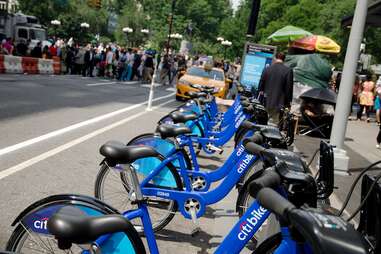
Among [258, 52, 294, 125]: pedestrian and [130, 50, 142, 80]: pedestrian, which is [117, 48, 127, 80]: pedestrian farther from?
[258, 52, 294, 125]: pedestrian

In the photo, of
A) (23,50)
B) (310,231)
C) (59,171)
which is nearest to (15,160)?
(59,171)

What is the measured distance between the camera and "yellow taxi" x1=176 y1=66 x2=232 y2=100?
19.7 meters

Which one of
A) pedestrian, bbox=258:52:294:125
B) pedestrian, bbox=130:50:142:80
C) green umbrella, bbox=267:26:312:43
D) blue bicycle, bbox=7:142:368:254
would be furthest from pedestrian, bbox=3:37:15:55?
blue bicycle, bbox=7:142:368:254

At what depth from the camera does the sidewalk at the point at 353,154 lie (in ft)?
22.5

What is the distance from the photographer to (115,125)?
11.4 meters

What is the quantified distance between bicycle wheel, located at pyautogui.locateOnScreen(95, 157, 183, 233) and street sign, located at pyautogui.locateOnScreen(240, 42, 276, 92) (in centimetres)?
1394

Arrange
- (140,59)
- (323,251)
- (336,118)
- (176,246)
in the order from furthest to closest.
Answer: (140,59)
(336,118)
(176,246)
(323,251)

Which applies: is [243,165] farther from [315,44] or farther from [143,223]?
[315,44]

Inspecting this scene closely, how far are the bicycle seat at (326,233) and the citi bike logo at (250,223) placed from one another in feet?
4.31

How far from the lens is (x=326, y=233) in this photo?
4.70 ft

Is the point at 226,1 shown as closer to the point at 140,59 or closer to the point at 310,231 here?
the point at 140,59

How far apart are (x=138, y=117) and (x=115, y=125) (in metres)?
1.99

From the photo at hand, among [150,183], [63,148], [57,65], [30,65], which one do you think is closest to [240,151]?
[150,183]

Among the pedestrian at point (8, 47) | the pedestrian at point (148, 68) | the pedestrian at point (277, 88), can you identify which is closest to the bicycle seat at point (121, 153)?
the pedestrian at point (277, 88)
